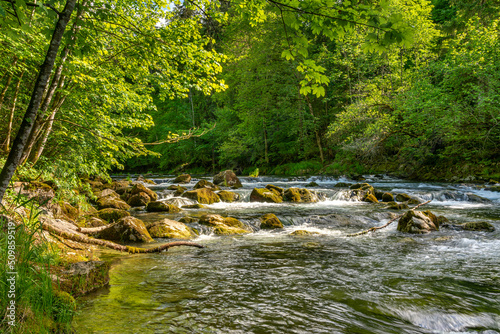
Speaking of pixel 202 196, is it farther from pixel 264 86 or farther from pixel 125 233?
pixel 264 86

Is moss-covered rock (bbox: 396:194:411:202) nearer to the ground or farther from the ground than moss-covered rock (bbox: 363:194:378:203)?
farther from the ground

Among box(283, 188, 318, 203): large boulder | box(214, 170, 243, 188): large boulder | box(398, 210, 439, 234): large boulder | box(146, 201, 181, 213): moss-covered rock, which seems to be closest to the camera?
box(398, 210, 439, 234): large boulder

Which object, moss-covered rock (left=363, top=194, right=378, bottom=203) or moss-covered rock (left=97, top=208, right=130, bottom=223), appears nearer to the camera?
moss-covered rock (left=97, top=208, right=130, bottom=223)

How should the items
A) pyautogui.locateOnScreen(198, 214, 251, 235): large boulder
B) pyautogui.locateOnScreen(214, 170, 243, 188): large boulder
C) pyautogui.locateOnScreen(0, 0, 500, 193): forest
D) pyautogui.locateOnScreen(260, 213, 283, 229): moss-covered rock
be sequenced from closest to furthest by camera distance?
pyautogui.locateOnScreen(0, 0, 500, 193): forest → pyautogui.locateOnScreen(198, 214, 251, 235): large boulder → pyautogui.locateOnScreen(260, 213, 283, 229): moss-covered rock → pyautogui.locateOnScreen(214, 170, 243, 188): large boulder

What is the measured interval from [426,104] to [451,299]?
1351 cm

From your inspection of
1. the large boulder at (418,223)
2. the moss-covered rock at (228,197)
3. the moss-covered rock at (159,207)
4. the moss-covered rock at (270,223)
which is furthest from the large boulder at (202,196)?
→ the large boulder at (418,223)

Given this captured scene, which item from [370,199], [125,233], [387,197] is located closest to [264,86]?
[370,199]

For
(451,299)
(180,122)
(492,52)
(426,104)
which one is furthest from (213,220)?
(180,122)

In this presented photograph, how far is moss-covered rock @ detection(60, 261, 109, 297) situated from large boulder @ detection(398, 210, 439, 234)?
23.7ft

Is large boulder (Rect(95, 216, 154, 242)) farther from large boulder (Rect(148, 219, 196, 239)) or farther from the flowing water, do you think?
the flowing water

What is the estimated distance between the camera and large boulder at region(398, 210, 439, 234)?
754 cm

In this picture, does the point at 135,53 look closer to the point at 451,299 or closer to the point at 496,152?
the point at 451,299

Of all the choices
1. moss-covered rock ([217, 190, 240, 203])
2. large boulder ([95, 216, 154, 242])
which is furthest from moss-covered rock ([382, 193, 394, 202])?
large boulder ([95, 216, 154, 242])

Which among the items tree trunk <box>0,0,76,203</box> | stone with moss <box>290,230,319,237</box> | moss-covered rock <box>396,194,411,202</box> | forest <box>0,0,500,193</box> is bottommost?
stone with moss <box>290,230,319,237</box>
